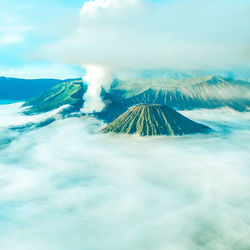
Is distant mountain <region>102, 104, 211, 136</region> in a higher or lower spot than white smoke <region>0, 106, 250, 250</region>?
higher

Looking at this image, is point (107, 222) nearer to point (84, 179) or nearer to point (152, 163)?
point (84, 179)

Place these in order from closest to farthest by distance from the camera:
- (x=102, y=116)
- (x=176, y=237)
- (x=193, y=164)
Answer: (x=176, y=237), (x=193, y=164), (x=102, y=116)

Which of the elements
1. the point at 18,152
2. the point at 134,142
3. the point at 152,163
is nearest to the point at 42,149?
the point at 18,152

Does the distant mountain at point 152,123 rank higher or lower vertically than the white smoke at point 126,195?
higher

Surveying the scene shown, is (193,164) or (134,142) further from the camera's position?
(134,142)

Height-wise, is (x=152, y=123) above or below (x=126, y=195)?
above

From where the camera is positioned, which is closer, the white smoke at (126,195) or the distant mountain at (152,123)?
the white smoke at (126,195)

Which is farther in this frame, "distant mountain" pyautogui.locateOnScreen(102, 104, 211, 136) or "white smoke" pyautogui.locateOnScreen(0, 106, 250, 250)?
"distant mountain" pyautogui.locateOnScreen(102, 104, 211, 136)

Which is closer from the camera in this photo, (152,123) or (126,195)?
(126,195)
